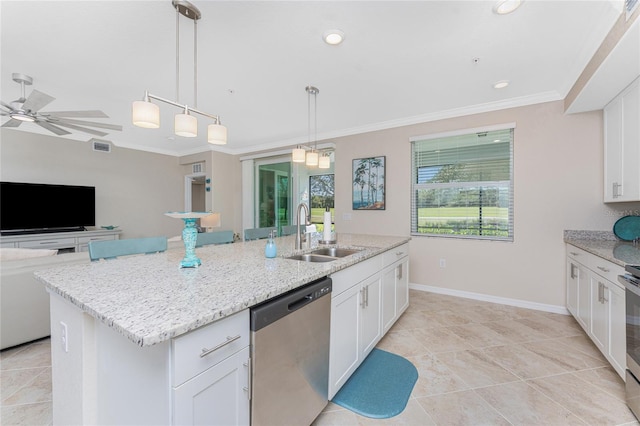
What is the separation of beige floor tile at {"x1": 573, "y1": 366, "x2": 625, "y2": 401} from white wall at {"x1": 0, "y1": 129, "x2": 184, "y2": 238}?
683 centimetres

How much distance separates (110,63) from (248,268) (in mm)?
2435

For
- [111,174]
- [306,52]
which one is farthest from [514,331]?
[111,174]

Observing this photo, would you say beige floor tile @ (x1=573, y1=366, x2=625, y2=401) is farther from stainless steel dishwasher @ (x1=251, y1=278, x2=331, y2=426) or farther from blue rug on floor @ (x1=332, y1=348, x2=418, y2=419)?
stainless steel dishwasher @ (x1=251, y1=278, x2=331, y2=426)

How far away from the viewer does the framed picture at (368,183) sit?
4.15m

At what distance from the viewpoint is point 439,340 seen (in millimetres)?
2428

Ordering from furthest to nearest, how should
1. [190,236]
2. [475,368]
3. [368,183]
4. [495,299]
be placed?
[368,183] → [495,299] → [475,368] → [190,236]

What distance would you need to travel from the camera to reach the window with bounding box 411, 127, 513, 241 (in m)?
3.37

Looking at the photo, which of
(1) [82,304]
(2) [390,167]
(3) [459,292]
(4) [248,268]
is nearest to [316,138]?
(2) [390,167]

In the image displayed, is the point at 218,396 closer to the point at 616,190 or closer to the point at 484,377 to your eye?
the point at 484,377

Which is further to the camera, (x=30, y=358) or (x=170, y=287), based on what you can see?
(x=30, y=358)

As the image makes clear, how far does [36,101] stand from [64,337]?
94.2 inches

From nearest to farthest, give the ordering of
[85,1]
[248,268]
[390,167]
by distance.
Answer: [248,268]
[85,1]
[390,167]

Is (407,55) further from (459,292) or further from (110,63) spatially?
(459,292)

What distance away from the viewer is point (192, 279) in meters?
1.27
